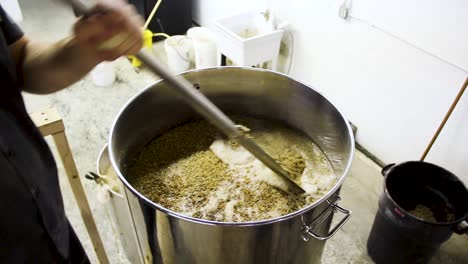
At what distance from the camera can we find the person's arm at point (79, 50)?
596 millimetres

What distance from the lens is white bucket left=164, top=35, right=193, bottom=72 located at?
2.39m

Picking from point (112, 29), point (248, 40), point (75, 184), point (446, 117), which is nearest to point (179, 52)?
point (248, 40)

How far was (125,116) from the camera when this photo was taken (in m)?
1.02

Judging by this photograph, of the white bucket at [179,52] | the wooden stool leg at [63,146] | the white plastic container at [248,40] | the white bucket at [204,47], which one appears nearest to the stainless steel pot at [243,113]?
the wooden stool leg at [63,146]

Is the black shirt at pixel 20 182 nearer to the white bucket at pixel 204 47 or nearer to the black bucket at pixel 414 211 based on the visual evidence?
the black bucket at pixel 414 211

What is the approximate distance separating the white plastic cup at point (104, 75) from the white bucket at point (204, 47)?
1.68 ft

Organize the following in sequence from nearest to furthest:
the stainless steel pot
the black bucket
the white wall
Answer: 1. the stainless steel pot
2. the black bucket
3. the white wall

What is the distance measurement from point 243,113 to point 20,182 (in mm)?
745

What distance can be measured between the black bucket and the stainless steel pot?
37 cm

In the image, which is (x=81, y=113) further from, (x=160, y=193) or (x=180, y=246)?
(x=180, y=246)

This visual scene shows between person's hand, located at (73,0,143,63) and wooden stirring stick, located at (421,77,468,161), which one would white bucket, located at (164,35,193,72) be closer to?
wooden stirring stick, located at (421,77,468,161)

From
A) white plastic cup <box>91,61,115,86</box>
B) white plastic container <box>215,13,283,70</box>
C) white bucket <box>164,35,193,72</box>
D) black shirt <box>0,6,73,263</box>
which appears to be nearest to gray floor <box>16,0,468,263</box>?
white plastic cup <box>91,61,115,86</box>

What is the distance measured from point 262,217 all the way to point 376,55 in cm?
101

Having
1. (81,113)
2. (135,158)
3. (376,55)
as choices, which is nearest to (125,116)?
(135,158)
